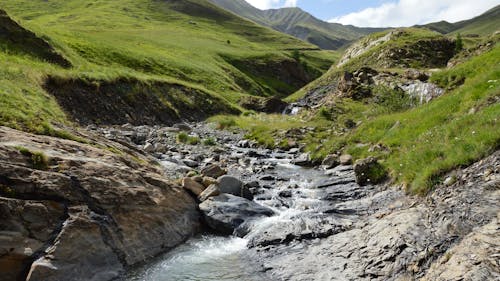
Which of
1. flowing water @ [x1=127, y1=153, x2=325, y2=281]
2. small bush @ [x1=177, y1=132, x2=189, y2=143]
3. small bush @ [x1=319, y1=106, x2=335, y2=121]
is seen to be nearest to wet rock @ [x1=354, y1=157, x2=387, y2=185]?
flowing water @ [x1=127, y1=153, x2=325, y2=281]

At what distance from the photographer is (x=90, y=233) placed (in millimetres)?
11375

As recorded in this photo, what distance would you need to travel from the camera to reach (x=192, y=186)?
55.1 feet

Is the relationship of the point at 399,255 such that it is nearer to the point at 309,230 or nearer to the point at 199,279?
the point at 309,230

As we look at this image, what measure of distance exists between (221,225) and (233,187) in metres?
3.08

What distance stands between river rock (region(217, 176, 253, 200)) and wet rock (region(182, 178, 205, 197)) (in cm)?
113

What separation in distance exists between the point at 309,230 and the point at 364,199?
361 cm

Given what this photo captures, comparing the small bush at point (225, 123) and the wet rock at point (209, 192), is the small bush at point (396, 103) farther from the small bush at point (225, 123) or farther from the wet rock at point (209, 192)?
the wet rock at point (209, 192)

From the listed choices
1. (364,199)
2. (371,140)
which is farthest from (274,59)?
(364,199)

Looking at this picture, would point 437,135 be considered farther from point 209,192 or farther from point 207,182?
point 207,182

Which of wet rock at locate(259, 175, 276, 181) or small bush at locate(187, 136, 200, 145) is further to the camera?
small bush at locate(187, 136, 200, 145)

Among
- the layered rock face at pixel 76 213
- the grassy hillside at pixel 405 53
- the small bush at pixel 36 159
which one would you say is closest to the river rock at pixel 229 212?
the layered rock face at pixel 76 213

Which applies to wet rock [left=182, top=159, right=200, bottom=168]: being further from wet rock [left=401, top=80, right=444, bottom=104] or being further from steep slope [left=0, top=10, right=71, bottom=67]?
steep slope [left=0, top=10, right=71, bottom=67]

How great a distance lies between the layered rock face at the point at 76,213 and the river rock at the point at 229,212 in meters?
0.62

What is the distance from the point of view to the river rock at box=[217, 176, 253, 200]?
1781 centimetres
